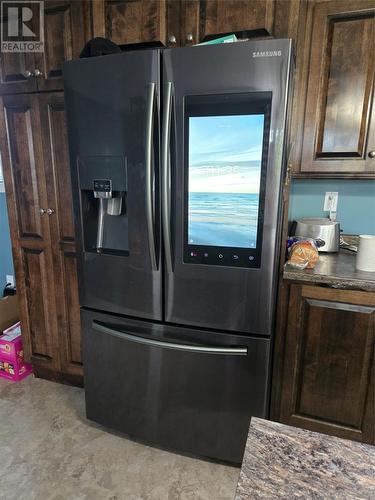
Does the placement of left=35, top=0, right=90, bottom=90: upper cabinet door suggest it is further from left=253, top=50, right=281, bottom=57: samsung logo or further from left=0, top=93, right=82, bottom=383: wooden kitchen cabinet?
left=253, top=50, right=281, bottom=57: samsung logo

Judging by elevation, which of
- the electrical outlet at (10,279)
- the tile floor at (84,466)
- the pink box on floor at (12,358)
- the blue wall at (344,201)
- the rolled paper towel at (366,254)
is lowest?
the tile floor at (84,466)

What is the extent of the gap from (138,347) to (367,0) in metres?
1.75

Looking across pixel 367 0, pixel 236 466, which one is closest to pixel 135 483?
pixel 236 466

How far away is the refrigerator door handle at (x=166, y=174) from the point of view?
118 centimetres

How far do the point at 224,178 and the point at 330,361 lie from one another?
899mm

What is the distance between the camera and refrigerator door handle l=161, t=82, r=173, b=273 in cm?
118

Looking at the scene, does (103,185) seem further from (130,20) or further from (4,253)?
(4,253)

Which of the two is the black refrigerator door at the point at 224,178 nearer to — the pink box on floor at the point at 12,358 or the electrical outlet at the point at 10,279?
the pink box on floor at the point at 12,358

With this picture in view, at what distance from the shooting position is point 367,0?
53.2 inches

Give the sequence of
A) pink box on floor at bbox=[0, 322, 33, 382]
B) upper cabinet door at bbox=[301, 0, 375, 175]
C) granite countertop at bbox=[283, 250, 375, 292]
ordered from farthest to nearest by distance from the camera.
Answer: pink box on floor at bbox=[0, 322, 33, 382]
upper cabinet door at bbox=[301, 0, 375, 175]
granite countertop at bbox=[283, 250, 375, 292]

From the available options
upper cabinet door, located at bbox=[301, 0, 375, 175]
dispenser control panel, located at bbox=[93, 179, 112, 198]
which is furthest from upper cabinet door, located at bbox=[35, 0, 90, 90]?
upper cabinet door, located at bbox=[301, 0, 375, 175]

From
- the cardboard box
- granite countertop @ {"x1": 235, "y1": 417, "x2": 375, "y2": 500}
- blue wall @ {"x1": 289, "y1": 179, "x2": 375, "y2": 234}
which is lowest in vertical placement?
the cardboard box

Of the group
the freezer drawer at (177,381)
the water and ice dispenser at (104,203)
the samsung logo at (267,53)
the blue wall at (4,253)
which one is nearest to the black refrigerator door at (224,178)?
the samsung logo at (267,53)

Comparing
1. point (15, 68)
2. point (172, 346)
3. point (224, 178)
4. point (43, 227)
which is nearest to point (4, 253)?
point (43, 227)
